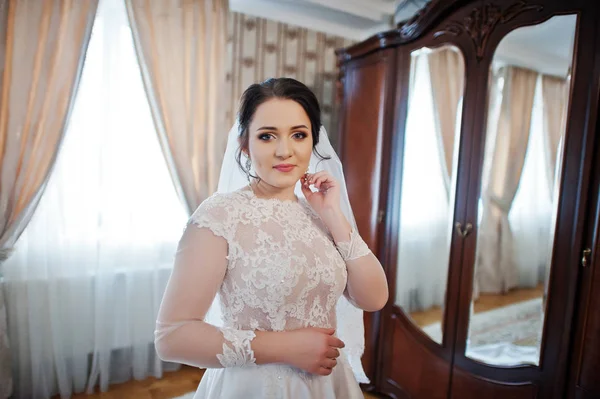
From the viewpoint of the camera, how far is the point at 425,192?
1.93 meters

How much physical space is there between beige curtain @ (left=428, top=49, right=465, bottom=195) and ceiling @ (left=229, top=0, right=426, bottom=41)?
98 cm

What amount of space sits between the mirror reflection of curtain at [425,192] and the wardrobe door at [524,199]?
145mm

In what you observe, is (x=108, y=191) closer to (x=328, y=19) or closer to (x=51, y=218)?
(x=51, y=218)

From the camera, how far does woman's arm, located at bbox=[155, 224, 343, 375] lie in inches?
31.7

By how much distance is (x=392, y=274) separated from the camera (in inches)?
82.2

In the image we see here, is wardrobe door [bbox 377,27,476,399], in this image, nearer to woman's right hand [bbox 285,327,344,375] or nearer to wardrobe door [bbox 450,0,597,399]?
wardrobe door [bbox 450,0,597,399]

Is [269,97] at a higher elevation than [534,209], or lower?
higher

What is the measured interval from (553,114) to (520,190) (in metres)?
0.33

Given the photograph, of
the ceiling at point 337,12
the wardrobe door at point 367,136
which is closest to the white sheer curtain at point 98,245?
the ceiling at point 337,12

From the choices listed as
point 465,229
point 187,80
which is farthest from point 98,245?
point 465,229

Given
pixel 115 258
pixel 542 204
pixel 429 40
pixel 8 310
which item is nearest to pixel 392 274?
pixel 542 204

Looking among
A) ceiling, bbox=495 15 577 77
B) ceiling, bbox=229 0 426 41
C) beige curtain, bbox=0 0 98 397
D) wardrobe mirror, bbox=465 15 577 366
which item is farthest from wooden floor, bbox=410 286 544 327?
beige curtain, bbox=0 0 98 397

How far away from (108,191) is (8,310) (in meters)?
0.81

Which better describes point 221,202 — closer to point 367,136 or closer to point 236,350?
point 236,350
